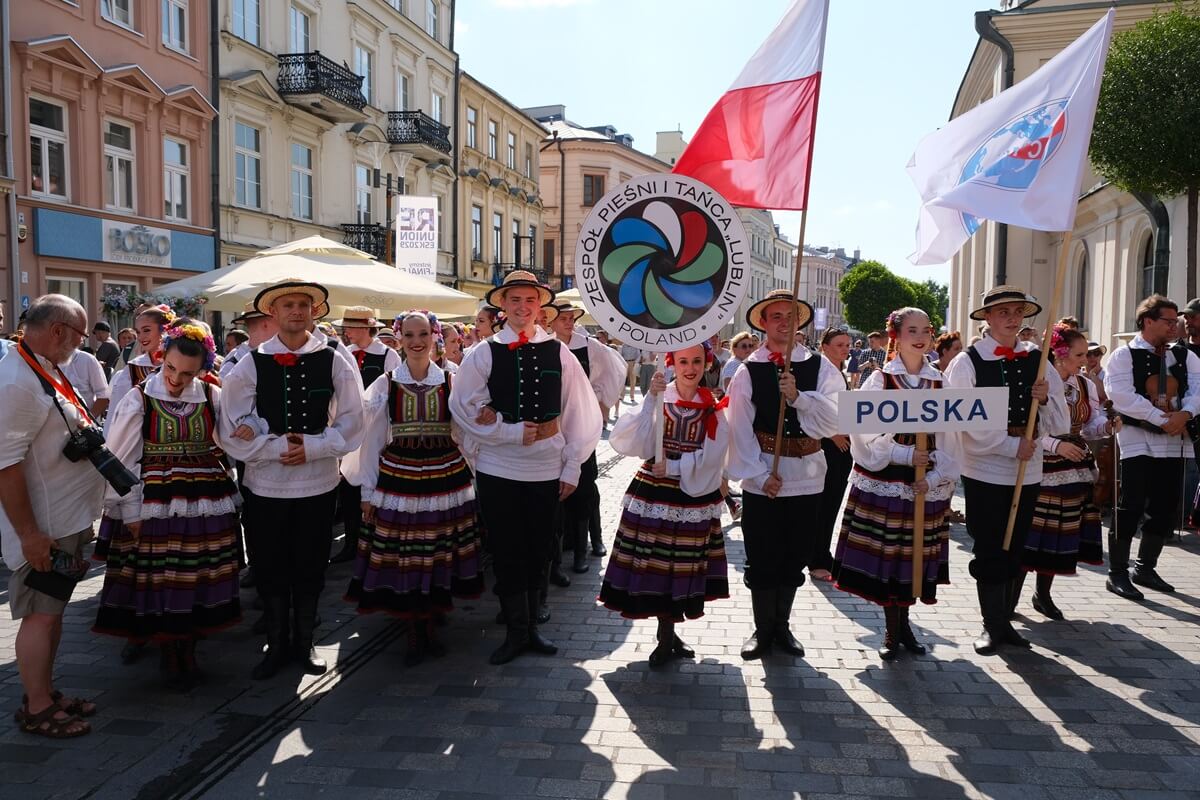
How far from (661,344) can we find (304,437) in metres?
1.92

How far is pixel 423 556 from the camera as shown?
16.5 ft

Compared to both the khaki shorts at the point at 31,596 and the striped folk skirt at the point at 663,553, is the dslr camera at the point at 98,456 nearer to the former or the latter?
the khaki shorts at the point at 31,596

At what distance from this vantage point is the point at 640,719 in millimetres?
4258

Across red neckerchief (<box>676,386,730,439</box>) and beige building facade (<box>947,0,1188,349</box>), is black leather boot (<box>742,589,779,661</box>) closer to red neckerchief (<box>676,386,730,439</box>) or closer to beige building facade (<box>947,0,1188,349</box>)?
red neckerchief (<box>676,386,730,439</box>)

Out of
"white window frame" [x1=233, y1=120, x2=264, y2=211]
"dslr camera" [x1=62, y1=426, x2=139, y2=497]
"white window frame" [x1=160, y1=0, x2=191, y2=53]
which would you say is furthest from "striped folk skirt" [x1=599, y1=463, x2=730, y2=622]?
"white window frame" [x1=233, y1=120, x2=264, y2=211]

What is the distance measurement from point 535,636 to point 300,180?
20.4m

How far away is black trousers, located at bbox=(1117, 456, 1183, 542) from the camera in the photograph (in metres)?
6.27

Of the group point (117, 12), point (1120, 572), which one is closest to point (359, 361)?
point (1120, 572)

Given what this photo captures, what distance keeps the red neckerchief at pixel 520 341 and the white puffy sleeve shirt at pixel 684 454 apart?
2.37 ft

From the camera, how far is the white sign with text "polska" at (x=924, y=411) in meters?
4.56

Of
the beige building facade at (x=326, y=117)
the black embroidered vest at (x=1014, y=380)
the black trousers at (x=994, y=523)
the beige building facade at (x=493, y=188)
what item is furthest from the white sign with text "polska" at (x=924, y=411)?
the beige building facade at (x=493, y=188)

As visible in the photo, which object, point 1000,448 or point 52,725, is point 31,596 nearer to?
point 52,725

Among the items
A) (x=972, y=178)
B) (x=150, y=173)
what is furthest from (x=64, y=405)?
→ (x=150, y=173)

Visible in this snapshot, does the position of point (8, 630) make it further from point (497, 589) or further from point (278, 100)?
point (278, 100)
